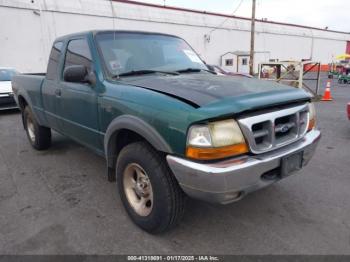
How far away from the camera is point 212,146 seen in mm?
2057

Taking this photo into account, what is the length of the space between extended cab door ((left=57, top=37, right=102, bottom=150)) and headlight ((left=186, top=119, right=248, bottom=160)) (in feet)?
4.64

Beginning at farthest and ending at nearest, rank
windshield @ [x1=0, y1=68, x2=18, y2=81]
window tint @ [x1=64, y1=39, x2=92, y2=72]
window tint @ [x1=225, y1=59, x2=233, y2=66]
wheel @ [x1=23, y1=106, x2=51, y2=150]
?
window tint @ [x1=225, y1=59, x2=233, y2=66]
windshield @ [x1=0, y1=68, x2=18, y2=81]
wheel @ [x1=23, y1=106, x2=51, y2=150]
window tint @ [x1=64, y1=39, x2=92, y2=72]

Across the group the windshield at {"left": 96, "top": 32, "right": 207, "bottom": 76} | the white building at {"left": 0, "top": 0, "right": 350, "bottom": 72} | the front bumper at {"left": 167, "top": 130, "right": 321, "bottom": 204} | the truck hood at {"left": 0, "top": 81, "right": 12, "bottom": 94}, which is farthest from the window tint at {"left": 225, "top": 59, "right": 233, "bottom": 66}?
the front bumper at {"left": 167, "top": 130, "right": 321, "bottom": 204}

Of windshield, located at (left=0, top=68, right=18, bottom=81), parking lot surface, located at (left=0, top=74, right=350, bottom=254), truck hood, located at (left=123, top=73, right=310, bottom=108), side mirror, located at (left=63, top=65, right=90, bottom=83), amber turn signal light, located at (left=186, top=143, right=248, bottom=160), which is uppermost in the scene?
side mirror, located at (left=63, top=65, right=90, bottom=83)

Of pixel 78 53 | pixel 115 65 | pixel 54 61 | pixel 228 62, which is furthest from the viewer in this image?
pixel 228 62

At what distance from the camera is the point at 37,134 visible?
5.00m

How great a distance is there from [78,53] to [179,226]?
2363 mm

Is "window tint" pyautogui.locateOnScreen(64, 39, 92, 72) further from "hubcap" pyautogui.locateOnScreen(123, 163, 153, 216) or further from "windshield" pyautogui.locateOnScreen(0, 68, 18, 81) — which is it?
"windshield" pyautogui.locateOnScreen(0, 68, 18, 81)

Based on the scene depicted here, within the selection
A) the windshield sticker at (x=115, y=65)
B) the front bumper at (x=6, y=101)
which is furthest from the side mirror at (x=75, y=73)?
the front bumper at (x=6, y=101)

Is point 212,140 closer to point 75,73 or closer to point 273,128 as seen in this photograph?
point 273,128

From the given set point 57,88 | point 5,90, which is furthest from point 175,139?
point 5,90

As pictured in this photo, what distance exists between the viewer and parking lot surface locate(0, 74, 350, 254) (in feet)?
8.11

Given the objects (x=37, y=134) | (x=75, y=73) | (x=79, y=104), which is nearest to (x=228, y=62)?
(x=37, y=134)

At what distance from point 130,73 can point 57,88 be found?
1380 mm
